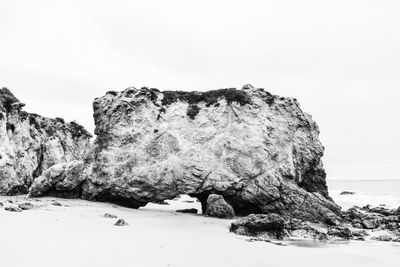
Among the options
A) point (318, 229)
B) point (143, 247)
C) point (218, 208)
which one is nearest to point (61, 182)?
point (218, 208)

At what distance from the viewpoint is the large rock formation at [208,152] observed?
69.4 ft

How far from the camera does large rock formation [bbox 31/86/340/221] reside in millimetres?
21156

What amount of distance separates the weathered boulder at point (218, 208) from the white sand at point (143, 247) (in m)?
3.69

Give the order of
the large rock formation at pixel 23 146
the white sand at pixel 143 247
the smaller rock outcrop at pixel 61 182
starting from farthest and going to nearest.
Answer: the large rock formation at pixel 23 146, the smaller rock outcrop at pixel 61 182, the white sand at pixel 143 247

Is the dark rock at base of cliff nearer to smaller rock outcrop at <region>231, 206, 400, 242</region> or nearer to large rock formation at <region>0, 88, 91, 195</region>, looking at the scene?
smaller rock outcrop at <region>231, 206, 400, 242</region>

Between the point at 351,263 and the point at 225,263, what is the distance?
4062mm

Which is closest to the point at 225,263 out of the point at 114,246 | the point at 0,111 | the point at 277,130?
the point at 114,246

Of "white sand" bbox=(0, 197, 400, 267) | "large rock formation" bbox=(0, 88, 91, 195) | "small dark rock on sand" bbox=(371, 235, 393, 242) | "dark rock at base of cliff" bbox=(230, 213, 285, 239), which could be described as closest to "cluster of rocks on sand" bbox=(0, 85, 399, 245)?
"small dark rock on sand" bbox=(371, 235, 393, 242)

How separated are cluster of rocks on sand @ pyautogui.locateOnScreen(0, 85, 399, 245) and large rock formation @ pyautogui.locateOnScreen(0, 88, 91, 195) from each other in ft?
21.4

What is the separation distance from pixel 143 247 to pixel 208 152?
12.0 m

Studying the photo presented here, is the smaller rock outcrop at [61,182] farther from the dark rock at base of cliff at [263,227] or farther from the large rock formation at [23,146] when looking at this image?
the dark rock at base of cliff at [263,227]

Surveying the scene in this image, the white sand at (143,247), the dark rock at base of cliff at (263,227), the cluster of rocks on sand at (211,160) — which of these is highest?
the cluster of rocks on sand at (211,160)

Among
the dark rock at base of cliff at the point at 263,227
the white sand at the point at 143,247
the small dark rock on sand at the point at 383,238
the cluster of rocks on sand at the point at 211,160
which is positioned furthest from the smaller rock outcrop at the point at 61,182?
the small dark rock on sand at the point at 383,238

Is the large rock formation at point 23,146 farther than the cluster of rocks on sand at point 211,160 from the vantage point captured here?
Yes
